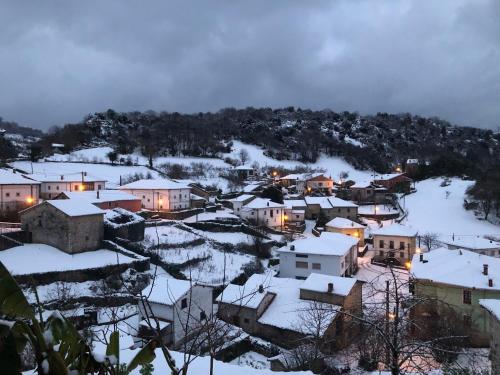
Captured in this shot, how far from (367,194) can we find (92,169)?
36.8 meters

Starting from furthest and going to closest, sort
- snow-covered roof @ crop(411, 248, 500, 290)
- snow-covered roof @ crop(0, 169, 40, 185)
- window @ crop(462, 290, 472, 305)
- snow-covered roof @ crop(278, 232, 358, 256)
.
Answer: snow-covered roof @ crop(0, 169, 40, 185), snow-covered roof @ crop(278, 232, 358, 256), snow-covered roof @ crop(411, 248, 500, 290), window @ crop(462, 290, 472, 305)

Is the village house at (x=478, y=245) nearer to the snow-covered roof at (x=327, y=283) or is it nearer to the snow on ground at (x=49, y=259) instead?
the snow-covered roof at (x=327, y=283)

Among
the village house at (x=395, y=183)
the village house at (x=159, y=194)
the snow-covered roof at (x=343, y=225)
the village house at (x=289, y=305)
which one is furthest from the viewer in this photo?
the village house at (x=395, y=183)

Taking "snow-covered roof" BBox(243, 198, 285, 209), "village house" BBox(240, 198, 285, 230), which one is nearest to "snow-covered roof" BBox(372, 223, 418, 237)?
"village house" BBox(240, 198, 285, 230)

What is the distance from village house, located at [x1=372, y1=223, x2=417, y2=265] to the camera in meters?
31.0

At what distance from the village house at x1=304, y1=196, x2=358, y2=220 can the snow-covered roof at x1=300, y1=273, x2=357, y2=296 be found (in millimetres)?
21755

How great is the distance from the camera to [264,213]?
121ft

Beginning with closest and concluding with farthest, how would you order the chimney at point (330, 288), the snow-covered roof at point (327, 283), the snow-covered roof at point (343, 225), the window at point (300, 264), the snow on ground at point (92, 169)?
the chimney at point (330, 288), the snow-covered roof at point (327, 283), the window at point (300, 264), the snow-covered roof at point (343, 225), the snow on ground at point (92, 169)

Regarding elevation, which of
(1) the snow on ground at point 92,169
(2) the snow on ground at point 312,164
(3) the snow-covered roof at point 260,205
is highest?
(2) the snow on ground at point 312,164

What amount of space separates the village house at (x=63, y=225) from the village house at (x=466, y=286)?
18893 mm

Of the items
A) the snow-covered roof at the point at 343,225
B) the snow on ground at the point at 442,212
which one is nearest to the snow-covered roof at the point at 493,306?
the snow-covered roof at the point at 343,225

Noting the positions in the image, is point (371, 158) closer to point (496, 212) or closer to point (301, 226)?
point (496, 212)

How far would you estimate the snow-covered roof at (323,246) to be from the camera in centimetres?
2661

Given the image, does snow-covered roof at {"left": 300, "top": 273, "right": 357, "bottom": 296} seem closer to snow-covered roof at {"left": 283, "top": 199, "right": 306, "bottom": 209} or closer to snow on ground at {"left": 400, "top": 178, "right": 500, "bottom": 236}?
snow-covered roof at {"left": 283, "top": 199, "right": 306, "bottom": 209}
